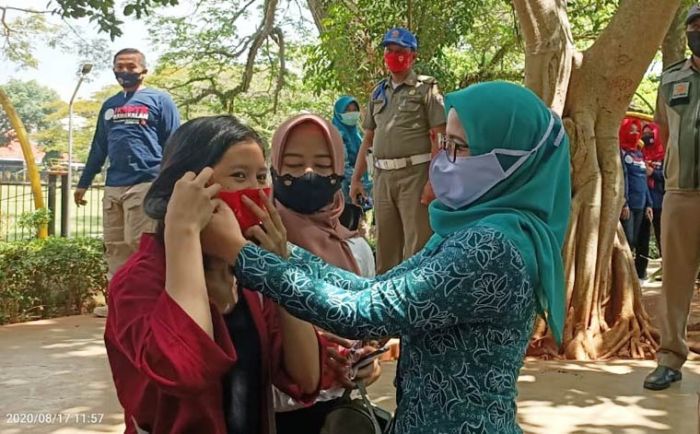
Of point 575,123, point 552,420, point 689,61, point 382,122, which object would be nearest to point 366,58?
point 382,122

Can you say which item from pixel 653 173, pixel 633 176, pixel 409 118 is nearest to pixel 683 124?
pixel 409 118

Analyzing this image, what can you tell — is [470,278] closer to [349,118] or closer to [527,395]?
[527,395]

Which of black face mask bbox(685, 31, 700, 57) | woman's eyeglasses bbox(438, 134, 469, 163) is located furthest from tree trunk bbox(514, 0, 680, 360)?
woman's eyeglasses bbox(438, 134, 469, 163)

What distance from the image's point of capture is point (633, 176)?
8.35 m

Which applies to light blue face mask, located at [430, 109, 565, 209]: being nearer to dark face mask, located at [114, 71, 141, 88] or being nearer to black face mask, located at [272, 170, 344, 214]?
black face mask, located at [272, 170, 344, 214]

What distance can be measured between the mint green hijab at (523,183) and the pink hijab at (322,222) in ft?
2.31

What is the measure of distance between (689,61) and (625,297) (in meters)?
1.74

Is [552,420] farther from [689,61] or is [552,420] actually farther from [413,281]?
[413,281]

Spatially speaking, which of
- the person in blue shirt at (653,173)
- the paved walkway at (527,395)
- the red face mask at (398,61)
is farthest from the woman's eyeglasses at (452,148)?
the person in blue shirt at (653,173)

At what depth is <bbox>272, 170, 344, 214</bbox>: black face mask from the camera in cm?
239

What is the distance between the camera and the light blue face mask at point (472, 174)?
→ 1.60 meters

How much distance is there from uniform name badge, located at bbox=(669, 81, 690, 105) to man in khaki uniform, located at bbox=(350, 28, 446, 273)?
148cm

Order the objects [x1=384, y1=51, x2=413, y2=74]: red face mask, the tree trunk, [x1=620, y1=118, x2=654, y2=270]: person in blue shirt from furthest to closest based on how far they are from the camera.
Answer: [x1=620, y1=118, x2=654, y2=270]: person in blue shirt < [x1=384, y1=51, x2=413, y2=74]: red face mask < the tree trunk

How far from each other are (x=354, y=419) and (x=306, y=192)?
0.74m
